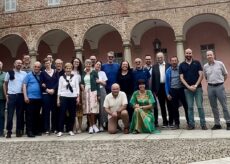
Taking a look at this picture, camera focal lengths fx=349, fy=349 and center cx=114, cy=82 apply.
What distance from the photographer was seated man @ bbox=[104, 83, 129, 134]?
8219 mm

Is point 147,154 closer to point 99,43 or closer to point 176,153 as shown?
point 176,153

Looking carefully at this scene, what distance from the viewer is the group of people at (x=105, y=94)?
26.8ft

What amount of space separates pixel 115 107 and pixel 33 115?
198 cm

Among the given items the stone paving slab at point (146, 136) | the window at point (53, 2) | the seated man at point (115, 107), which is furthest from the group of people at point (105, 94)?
the window at point (53, 2)

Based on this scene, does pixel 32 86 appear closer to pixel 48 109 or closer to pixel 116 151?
pixel 48 109

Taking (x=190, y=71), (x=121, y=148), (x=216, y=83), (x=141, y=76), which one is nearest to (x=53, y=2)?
(x=141, y=76)

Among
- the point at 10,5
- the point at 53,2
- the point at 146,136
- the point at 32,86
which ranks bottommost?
the point at 146,136

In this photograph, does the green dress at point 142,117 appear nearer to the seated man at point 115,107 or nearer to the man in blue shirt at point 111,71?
the seated man at point 115,107

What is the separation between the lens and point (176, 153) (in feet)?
18.9

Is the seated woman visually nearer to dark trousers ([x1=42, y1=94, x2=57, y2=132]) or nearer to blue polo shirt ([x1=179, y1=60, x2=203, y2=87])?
blue polo shirt ([x1=179, y1=60, x2=203, y2=87])

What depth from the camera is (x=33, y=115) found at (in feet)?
27.5

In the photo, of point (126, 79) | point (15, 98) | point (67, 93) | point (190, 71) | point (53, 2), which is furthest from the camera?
point (53, 2)

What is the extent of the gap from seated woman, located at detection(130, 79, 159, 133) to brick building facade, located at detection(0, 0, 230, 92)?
381 inches

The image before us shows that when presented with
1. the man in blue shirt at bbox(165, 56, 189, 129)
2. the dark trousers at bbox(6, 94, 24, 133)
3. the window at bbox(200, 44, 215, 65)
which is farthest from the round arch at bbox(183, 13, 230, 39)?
the dark trousers at bbox(6, 94, 24, 133)
